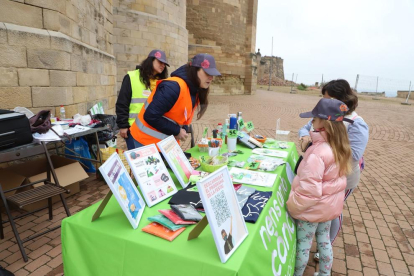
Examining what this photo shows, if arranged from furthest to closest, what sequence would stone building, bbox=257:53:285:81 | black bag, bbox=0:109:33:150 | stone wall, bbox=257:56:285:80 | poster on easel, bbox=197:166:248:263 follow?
1. stone wall, bbox=257:56:285:80
2. stone building, bbox=257:53:285:81
3. black bag, bbox=0:109:33:150
4. poster on easel, bbox=197:166:248:263

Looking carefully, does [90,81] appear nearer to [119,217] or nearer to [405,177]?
[119,217]

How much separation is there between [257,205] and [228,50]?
2050cm

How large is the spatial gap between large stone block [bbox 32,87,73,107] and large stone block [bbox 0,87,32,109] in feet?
0.32

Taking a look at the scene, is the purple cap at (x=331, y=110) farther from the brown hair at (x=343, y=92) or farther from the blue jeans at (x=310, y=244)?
the blue jeans at (x=310, y=244)

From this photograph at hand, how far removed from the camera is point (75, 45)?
4949 millimetres

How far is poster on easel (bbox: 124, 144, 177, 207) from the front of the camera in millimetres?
1825

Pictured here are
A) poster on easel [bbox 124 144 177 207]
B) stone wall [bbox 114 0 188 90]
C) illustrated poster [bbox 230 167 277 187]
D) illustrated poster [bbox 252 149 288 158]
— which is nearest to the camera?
poster on easel [bbox 124 144 177 207]

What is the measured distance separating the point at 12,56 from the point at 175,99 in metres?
2.98

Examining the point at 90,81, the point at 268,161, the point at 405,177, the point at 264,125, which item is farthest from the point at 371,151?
the point at 90,81

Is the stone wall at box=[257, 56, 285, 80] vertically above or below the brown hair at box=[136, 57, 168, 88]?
above

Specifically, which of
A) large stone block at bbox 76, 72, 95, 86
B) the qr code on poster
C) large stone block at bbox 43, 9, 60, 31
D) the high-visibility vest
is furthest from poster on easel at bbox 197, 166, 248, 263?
large stone block at bbox 76, 72, 95, 86

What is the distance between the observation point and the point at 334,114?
199cm

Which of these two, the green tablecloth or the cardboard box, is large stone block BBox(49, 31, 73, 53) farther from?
the green tablecloth

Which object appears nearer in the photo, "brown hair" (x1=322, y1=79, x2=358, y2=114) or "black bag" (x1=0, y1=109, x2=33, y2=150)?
"brown hair" (x1=322, y1=79, x2=358, y2=114)
